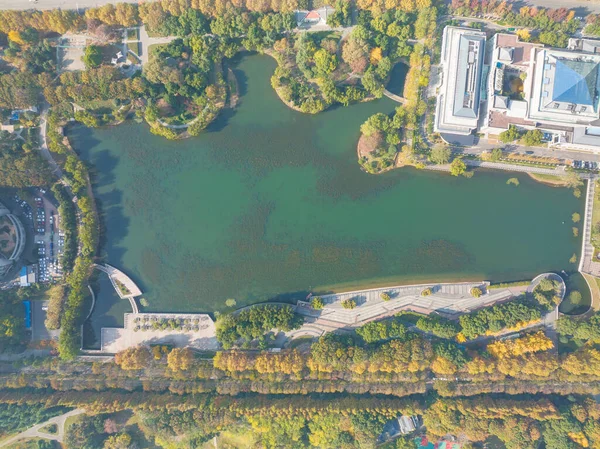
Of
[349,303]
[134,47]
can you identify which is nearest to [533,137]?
[349,303]

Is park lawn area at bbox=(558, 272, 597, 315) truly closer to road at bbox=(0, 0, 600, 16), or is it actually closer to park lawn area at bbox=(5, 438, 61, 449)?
road at bbox=(0, 0, 600, 16)

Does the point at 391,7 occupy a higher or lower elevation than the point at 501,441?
higher

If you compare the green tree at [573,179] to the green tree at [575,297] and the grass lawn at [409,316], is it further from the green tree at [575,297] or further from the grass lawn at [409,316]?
the grass lawn at [409,316]

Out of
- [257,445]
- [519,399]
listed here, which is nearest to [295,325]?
[257,445]

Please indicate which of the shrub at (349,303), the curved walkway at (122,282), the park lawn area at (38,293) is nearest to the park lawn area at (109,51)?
the curved walkway at (122,282)

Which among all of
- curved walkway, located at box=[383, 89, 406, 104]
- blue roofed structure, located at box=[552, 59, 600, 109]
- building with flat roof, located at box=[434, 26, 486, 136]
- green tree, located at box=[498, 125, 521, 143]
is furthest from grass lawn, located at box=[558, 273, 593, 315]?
curved walkway, located at box=[383, 89, 406, 104]

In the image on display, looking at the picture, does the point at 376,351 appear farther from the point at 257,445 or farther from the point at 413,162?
the point at 413,162
